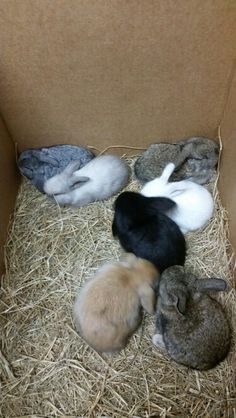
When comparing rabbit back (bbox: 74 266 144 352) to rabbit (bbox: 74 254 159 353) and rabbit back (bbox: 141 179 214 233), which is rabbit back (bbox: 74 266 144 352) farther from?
rabbit back (bbox: 141 179 214 233)

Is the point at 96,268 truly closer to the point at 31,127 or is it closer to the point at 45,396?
the point at 45,396

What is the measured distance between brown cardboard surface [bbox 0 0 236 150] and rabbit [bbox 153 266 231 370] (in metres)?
0.95

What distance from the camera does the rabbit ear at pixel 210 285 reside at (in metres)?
1.77

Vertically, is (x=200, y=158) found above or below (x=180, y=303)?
above

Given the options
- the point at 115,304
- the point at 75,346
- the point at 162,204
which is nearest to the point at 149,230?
the point at 162,204

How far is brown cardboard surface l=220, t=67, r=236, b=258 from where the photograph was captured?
6.49 ft

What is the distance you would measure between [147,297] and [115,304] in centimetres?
18

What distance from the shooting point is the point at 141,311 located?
1777 millimetres

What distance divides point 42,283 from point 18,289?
126 mm

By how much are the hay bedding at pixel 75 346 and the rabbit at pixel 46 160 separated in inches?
8.4

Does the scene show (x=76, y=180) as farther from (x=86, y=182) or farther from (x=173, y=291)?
(x=173, y=291)

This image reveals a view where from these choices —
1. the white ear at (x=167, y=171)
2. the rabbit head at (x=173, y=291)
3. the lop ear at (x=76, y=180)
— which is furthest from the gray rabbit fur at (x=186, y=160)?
the rabbit head at (x=173, y=291)

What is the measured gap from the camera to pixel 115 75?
1964 millimetres

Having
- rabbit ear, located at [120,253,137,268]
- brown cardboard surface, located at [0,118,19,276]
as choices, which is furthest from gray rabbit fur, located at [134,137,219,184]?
brown cardboard surface, located at [0,118,19,276]
